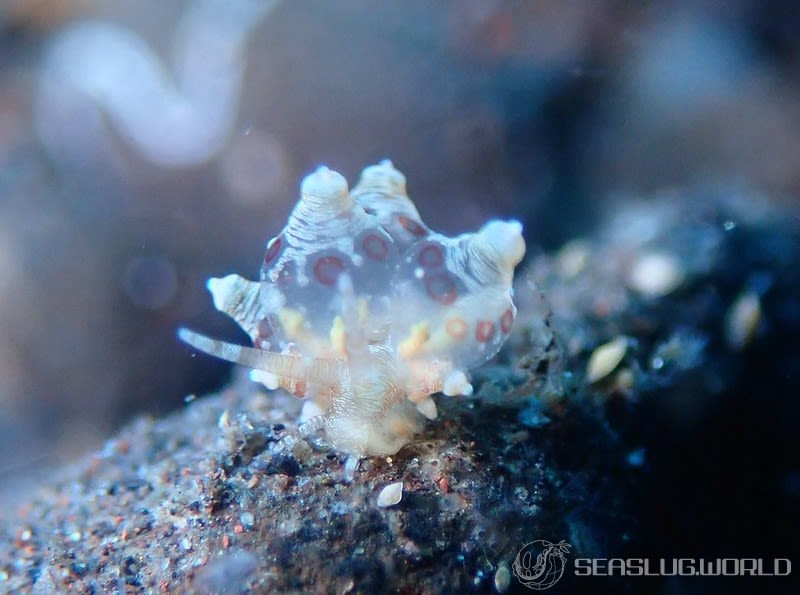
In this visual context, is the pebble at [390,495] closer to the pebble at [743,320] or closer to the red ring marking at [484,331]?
the red ring marking at [484,331]

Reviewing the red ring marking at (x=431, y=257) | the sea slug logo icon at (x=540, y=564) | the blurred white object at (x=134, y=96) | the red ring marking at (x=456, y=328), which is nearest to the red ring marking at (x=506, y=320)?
the red ring marking at (x=456, y=328)

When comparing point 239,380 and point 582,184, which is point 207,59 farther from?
point 582,184

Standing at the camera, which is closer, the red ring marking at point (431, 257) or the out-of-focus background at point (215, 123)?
the red ring marking at point (431, 257)

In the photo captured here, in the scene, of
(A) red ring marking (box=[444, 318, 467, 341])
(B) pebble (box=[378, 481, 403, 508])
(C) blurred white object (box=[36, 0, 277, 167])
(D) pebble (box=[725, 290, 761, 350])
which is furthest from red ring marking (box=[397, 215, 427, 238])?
(C) blurred white object (box=[36, 0, 277, 167])

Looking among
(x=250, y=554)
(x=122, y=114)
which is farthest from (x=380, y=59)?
(x=250, y=554)

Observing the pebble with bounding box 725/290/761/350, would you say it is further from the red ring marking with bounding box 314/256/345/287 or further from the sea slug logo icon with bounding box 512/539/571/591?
the red ring marking with bounding box 314/256/345/287

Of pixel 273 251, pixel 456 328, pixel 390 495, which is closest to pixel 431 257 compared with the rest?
pixel 456 328
